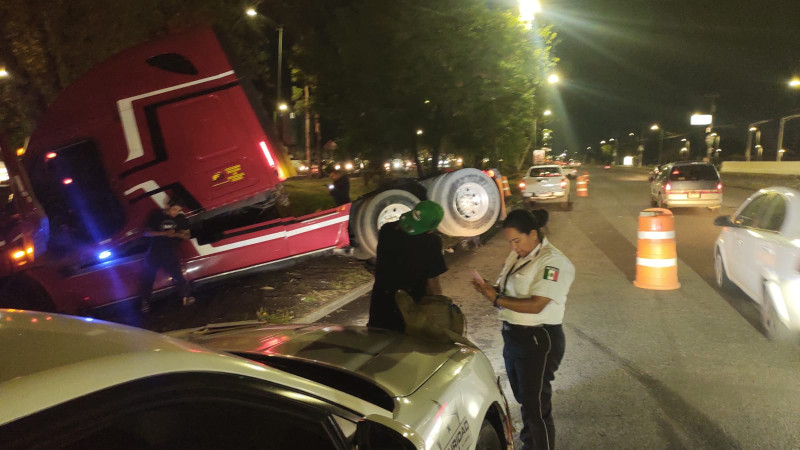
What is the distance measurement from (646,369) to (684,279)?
3.82 meters

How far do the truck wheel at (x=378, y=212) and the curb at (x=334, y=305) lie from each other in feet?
2.39

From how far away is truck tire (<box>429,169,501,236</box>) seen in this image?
30.7 ft

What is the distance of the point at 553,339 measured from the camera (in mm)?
3248

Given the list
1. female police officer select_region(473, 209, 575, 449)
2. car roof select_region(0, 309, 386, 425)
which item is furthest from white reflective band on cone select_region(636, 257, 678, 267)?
car roof select_region(0, 309, 386, 425)

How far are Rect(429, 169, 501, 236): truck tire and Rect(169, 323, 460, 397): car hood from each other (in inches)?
237

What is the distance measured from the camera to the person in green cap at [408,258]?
3621 millimetres

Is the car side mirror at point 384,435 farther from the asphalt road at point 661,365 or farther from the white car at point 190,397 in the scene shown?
the asphalt road at point 661,365

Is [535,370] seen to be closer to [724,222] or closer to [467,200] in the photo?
[724,222]

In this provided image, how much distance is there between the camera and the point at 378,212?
28.4 feet

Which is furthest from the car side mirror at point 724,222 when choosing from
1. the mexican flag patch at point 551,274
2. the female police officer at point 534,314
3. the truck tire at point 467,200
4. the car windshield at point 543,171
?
the car windshield at point 543,171

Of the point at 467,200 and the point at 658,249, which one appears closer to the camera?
the point at 658,249

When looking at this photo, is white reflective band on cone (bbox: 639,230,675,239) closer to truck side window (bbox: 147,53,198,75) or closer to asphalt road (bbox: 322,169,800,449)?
asphalt road (bbox: 322,169,800,449)

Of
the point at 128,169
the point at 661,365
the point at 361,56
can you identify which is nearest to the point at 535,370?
the point at 661,365

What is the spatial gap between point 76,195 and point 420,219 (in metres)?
5.18
